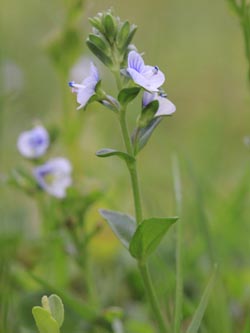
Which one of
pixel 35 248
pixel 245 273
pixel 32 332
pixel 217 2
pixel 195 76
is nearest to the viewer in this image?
pixel 32 332

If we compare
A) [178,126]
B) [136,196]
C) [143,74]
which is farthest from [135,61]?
[178,126]

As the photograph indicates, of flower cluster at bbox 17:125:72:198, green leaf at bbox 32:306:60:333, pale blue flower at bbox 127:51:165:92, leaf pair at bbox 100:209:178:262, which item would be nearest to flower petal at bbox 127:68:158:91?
pale blue flower at bbox 127:51:165:92

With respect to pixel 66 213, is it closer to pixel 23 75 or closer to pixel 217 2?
pixel 23 75

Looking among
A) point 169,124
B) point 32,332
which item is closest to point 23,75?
point 169,124

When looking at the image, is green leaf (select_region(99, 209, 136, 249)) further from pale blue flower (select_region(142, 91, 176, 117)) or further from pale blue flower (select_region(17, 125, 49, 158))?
pale blue flower (select_region(17, 125, 49, 158))

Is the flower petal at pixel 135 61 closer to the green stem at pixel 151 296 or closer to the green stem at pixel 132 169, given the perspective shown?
the green stem at pixel 132 169

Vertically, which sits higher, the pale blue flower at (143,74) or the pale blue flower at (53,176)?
the pale blue flower at (143,74)

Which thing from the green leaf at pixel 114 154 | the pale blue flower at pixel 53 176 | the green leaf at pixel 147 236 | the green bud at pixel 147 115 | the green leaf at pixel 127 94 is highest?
the green leaf at pixel 127 94

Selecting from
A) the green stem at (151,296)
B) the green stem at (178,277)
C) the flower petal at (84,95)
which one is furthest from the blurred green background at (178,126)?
the flower petal at (84,95)
